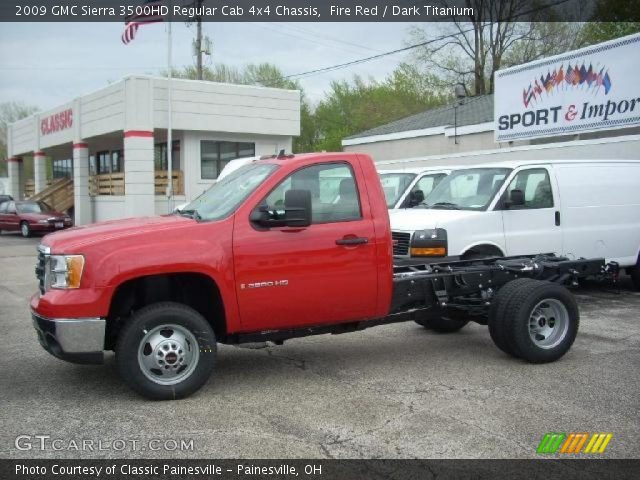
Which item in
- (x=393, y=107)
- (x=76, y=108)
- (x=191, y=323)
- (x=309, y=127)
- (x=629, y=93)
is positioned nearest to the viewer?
(x=191, y=323)

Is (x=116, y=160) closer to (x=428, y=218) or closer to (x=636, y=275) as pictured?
(x=428, y=218)

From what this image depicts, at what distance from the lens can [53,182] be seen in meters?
34.6

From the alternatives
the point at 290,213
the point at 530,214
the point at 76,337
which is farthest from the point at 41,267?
the point at 530,214

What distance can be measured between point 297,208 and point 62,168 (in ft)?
118

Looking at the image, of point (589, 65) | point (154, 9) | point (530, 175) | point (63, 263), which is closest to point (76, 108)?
point (154, 9)

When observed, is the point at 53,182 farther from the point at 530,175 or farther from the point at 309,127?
the point at 530,175

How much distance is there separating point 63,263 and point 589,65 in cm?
1290

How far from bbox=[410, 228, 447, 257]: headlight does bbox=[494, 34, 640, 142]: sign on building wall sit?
24.2 feet

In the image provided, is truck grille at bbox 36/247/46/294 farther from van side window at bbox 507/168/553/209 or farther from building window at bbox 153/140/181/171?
building window at bbox 153/140/181/171

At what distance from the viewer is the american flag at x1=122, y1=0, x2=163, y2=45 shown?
22.9m

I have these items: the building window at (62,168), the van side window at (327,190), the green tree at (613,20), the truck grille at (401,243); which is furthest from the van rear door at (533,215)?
the building window at (62,168)

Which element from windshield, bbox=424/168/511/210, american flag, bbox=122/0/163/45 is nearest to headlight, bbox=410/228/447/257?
windshield, bbox=424/168/511/210

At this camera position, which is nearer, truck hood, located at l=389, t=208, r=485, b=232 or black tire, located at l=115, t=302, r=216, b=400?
black tire, located at l=115, t=302, r=216, b=400

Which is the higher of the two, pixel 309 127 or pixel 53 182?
pixel 309 127
